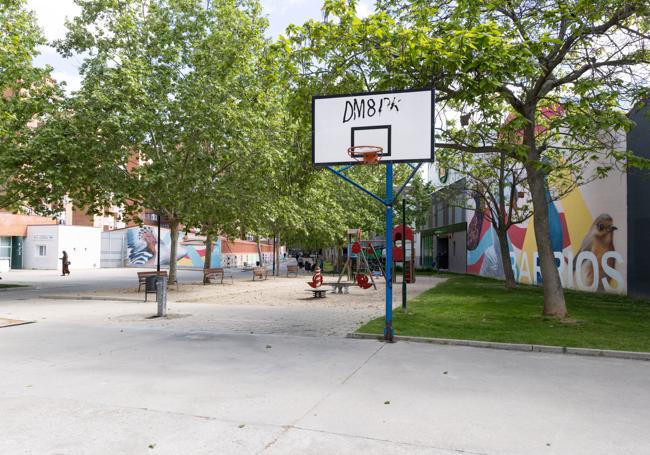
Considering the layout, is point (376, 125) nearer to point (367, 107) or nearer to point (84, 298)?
point (367, 107)

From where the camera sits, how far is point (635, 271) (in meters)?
17.8

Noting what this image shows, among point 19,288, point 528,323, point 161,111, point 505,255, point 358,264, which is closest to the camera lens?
point 528,323

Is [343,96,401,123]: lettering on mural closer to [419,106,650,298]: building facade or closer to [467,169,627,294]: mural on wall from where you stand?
[419,106,650,298]: building facade

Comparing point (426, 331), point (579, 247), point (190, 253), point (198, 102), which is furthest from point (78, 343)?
point (190, 253)

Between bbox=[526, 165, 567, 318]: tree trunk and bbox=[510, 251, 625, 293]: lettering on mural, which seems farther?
bbox=[510, 251, 625, 293]: lettering on mural

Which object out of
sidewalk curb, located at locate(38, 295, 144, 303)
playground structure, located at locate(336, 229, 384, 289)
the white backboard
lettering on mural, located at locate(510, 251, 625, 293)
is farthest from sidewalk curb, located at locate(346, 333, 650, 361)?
lettering on mural, located at locate(510, 251, 625, 293)

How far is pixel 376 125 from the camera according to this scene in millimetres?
10094

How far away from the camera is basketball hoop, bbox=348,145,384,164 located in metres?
10.0

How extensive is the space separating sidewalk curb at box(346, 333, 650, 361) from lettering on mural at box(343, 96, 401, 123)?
14.4ft

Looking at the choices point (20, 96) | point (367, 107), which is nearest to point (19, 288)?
point (20, 96)

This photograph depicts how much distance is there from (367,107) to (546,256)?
19.9 ft

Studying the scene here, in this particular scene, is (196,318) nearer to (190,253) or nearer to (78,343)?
(78,343)

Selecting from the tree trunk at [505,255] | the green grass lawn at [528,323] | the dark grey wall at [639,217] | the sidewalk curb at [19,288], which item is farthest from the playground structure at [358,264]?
the sidewalk curb at [19,288]

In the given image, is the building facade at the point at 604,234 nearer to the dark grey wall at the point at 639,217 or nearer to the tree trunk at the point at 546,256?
the dark grey wall at the point at 639,217
